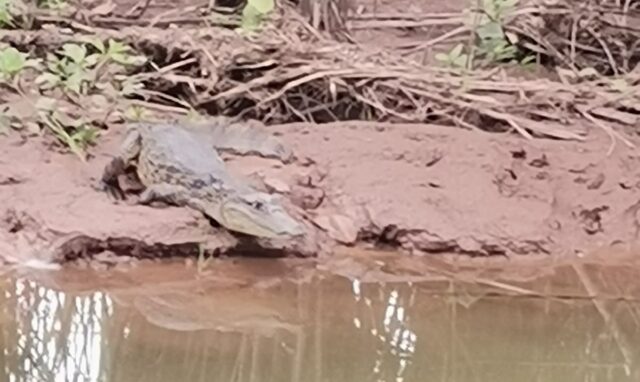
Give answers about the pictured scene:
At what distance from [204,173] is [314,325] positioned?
1.08m

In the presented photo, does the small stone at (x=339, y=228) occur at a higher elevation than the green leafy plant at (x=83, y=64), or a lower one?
lower

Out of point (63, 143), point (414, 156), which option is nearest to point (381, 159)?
point (414, 156)

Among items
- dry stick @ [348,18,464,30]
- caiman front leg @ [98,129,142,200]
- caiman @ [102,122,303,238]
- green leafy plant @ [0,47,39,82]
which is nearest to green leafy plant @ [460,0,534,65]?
dry stick @ [348,18,464,30]

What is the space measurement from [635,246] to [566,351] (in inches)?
47.3

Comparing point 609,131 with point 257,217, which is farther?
point 609,131

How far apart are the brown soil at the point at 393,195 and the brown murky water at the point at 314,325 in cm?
17

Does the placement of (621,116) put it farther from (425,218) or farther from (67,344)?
(67,344)

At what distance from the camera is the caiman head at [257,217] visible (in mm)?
4141

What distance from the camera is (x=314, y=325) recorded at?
362 centimetres

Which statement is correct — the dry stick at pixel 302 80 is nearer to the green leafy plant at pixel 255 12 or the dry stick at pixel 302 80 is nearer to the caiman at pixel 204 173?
the caiman at pixel 204 173

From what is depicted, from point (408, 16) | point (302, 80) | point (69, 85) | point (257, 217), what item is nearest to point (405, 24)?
point (408, 16)

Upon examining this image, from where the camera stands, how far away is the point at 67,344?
11.0 feet

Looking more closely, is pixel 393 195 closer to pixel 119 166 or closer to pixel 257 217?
pixel 257 217

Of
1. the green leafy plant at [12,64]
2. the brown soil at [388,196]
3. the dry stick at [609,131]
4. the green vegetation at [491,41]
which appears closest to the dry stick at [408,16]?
the green vegetation at [491,41]
